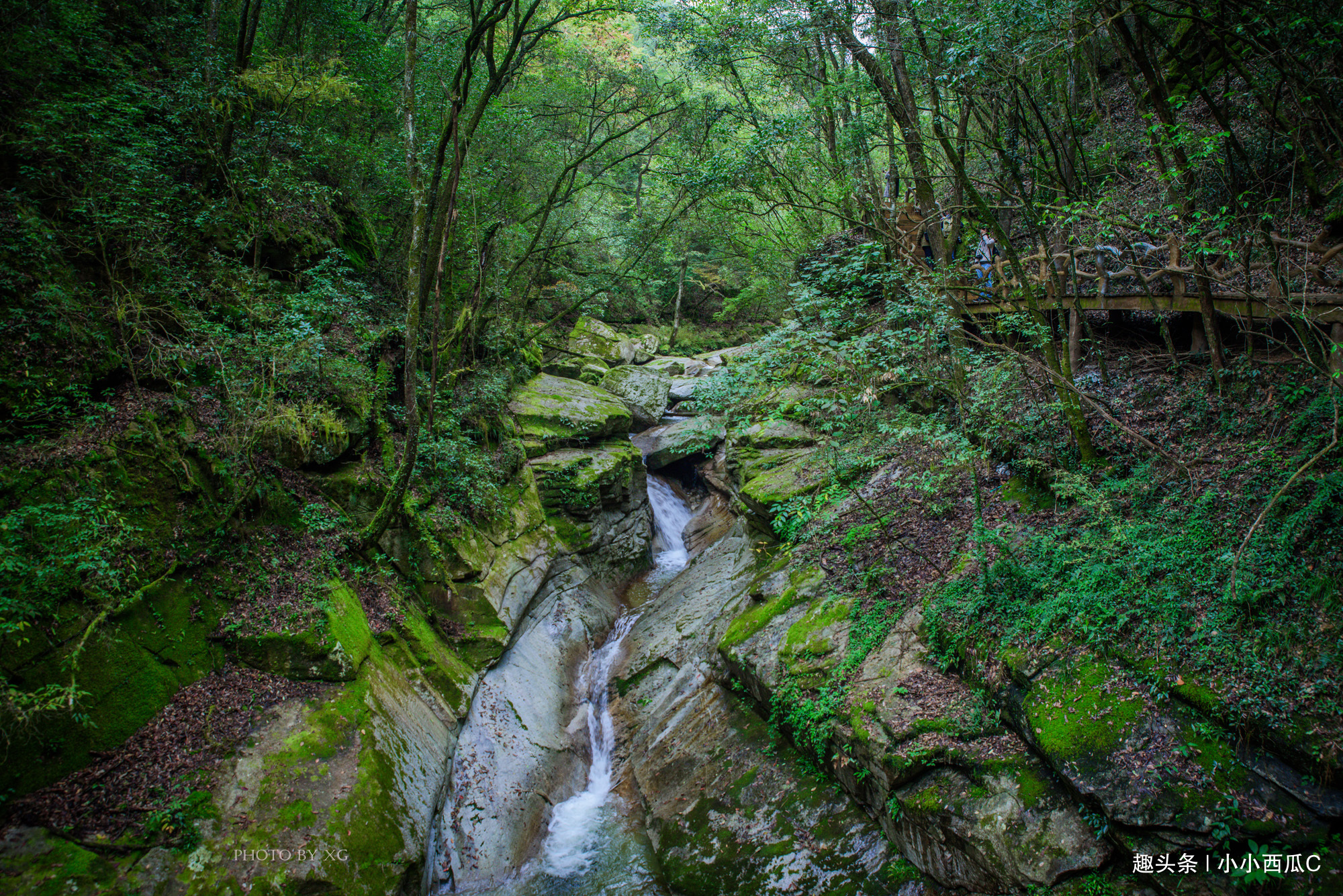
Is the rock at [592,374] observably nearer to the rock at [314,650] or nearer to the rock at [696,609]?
the rock at [696,609]

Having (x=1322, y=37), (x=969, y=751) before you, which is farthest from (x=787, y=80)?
(x=969, y=751)

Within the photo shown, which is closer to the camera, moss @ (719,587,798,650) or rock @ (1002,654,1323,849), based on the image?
rock @ (1002,654,1323,849)

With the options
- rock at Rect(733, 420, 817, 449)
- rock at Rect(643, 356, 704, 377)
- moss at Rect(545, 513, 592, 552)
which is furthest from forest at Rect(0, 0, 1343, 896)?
rock at Rect(643, 356, 704, 377)

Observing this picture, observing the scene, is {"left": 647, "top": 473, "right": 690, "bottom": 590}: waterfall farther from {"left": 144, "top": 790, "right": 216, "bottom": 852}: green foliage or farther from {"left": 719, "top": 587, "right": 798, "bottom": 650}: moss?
{"left": 144, "top": 790, "right": 216, "bottom": 852}: green foliage

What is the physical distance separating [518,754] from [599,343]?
16.5 meters

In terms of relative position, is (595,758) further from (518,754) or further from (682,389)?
(682,389)

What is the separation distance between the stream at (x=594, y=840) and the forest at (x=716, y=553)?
7 cm

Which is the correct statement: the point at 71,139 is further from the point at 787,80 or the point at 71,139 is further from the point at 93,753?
the point at 787,80

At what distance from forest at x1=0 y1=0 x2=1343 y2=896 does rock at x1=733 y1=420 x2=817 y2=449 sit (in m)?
1.31

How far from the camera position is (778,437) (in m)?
13.4

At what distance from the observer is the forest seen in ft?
15.2

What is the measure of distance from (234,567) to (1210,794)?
9366mm

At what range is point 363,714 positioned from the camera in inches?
245

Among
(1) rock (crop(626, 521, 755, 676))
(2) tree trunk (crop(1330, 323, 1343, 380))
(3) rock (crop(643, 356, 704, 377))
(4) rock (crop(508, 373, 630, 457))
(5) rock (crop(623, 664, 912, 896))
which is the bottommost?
(5) rock (crop(623, 664, 912, 896))
